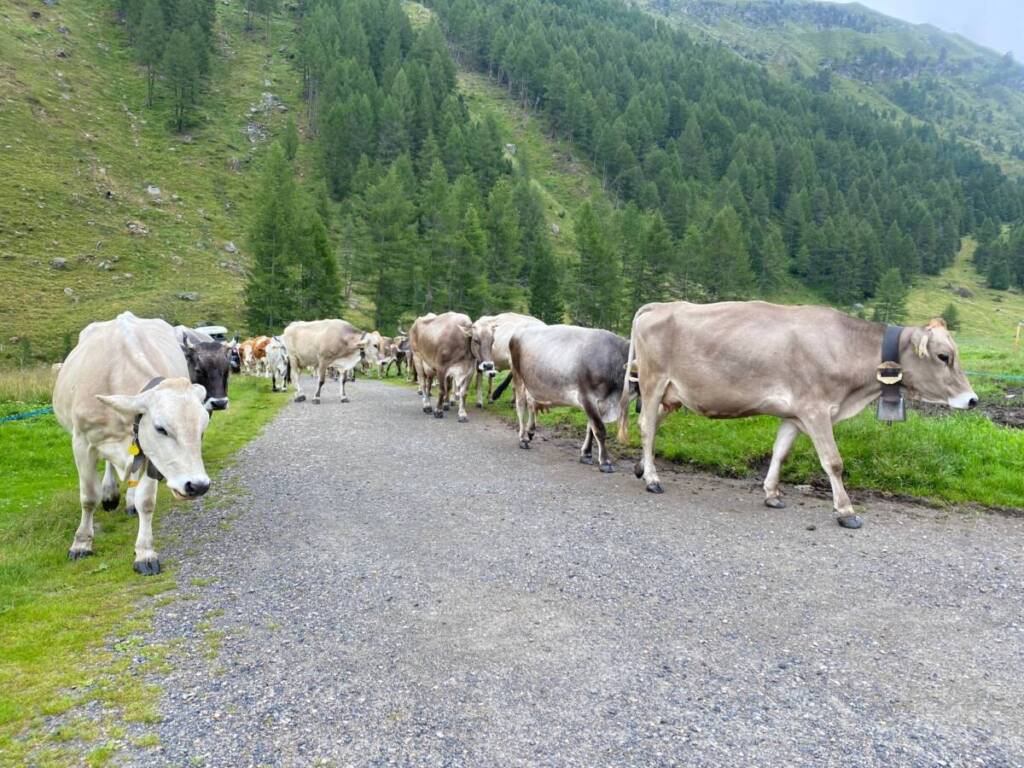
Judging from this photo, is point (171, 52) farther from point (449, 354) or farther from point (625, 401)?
point (625, 401)

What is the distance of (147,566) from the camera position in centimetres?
612

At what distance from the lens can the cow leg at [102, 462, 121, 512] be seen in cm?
768

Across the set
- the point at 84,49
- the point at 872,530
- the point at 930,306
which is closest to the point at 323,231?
the point at 872,530

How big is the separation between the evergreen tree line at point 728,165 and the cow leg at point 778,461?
2394 inches

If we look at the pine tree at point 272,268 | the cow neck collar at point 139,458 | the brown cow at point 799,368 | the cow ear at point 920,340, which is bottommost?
the pine tree at point 272,268

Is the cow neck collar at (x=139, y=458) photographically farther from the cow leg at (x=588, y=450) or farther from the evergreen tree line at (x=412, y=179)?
the evergreen tree line at (x=412, y=179)

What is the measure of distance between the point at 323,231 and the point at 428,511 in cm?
5464

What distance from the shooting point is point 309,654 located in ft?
15.0

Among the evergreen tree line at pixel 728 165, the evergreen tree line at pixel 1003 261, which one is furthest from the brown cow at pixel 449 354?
the evergreen tree line at pixel 1003 261

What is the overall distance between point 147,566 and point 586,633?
4340 mm

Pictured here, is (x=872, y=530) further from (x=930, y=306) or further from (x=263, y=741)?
(x=930, y=306)

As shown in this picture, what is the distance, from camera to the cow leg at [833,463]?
7.86 metres

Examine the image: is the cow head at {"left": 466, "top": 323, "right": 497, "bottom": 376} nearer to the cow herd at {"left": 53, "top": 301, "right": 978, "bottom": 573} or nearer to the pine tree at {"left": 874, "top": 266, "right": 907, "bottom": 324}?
the cow herd at {"left": 53, "top": 301, "right": 978, "bottom": 573}

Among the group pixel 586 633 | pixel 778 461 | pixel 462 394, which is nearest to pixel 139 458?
pixel 586 633
